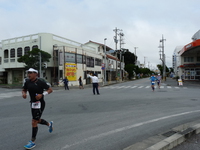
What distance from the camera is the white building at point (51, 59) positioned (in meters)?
27.8

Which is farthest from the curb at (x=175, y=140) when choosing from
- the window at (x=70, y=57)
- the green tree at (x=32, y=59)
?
the window at (x=70, y=57)

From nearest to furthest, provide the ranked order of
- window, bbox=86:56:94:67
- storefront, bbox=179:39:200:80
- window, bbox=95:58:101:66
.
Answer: window, bbox=86:56:94:67 → window, bbox=95:58:101:66 → storefront, bbox=179:39:200:80

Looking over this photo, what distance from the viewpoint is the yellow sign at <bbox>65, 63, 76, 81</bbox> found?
90.8 ft

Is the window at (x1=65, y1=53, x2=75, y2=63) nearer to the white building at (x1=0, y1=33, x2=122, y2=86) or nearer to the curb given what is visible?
Result: the white building at (x1=0, y1=33, x2=122, y2=86)

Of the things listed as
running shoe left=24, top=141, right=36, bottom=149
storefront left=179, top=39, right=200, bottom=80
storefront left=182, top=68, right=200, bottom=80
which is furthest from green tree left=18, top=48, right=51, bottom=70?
storefront left=182, top=68, right=200, bottom=80

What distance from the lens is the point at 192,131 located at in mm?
4543

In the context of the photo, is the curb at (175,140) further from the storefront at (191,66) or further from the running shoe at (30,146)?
the storefront at (191,66)

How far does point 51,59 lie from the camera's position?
2877cm

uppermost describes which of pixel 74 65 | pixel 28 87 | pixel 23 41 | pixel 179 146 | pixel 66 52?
pixel 23 41

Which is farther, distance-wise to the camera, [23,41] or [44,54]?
[23,41]

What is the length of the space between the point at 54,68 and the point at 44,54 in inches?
143

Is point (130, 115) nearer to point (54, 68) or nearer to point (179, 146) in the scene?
point (179, 146)

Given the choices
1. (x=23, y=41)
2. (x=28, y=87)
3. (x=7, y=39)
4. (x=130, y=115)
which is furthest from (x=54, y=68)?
(x=28, y=87)

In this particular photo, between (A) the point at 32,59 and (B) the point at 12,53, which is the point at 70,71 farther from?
(B) the point at 12,53
